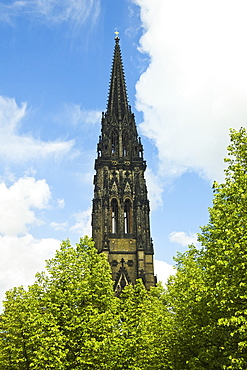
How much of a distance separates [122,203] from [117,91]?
71.2ft

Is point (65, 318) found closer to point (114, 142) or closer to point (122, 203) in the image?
point (122, 203)

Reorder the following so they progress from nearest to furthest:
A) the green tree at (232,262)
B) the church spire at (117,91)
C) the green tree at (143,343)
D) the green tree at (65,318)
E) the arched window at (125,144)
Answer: the green tree at (232,262)
the green tree at (65,318)
the green tree at (143,343)
the arched window at (125,144)
the church spire at (117,91)

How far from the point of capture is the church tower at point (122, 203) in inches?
1845

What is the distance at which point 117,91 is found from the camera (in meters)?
63.3

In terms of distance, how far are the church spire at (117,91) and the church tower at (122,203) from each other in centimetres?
24

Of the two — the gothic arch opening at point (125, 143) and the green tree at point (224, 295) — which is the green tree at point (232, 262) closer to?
the green tree at point (224, 295)

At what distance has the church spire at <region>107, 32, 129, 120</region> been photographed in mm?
60853

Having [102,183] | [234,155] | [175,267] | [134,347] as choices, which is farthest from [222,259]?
[102,183]

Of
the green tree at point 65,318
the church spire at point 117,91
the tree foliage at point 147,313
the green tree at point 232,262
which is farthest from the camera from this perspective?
the church spire at point 117,91

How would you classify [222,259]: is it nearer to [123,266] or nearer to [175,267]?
[175,267]

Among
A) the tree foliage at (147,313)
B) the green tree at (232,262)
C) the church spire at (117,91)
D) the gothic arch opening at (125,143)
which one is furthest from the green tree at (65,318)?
the church spire at (117,91)

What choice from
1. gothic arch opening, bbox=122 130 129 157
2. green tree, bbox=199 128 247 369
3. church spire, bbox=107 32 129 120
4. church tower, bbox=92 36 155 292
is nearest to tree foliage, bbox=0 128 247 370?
green tree, bbox=199 128 247 369

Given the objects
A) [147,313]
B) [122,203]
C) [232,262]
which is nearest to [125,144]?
[122,203]

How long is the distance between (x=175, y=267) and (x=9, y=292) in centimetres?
1003
